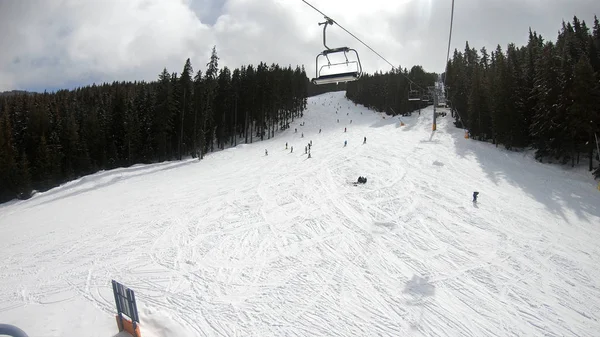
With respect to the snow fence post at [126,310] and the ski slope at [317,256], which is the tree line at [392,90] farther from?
the snow fence post at [126,310]

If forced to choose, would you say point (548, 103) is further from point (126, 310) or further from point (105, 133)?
point (105, 133)

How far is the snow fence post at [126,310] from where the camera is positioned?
633cm

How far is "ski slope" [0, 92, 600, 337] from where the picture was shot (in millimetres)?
7811

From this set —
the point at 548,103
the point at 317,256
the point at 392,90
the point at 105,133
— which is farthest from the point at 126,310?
the point at 392,90

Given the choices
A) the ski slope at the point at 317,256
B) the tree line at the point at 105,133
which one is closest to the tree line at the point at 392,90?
the tree line at the point at 105,133

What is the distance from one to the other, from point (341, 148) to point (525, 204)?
19161 millimetres

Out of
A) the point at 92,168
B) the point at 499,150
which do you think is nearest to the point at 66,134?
the point at 92,168

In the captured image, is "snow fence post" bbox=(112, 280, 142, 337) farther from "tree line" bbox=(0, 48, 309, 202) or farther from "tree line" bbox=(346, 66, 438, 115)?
"tree line" bbox=(346, 66, 438, 115)

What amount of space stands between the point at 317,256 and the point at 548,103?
2977 centimetres

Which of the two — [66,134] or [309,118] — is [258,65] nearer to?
[309,118]

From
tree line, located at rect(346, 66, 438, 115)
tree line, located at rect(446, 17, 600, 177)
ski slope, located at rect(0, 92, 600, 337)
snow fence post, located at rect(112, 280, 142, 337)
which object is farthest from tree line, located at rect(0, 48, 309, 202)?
tree line, located at rect(346, 66, 438, 115)

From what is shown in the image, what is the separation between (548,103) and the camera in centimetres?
2828

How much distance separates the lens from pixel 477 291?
909cm

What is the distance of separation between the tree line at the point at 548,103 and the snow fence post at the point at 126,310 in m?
31.4
